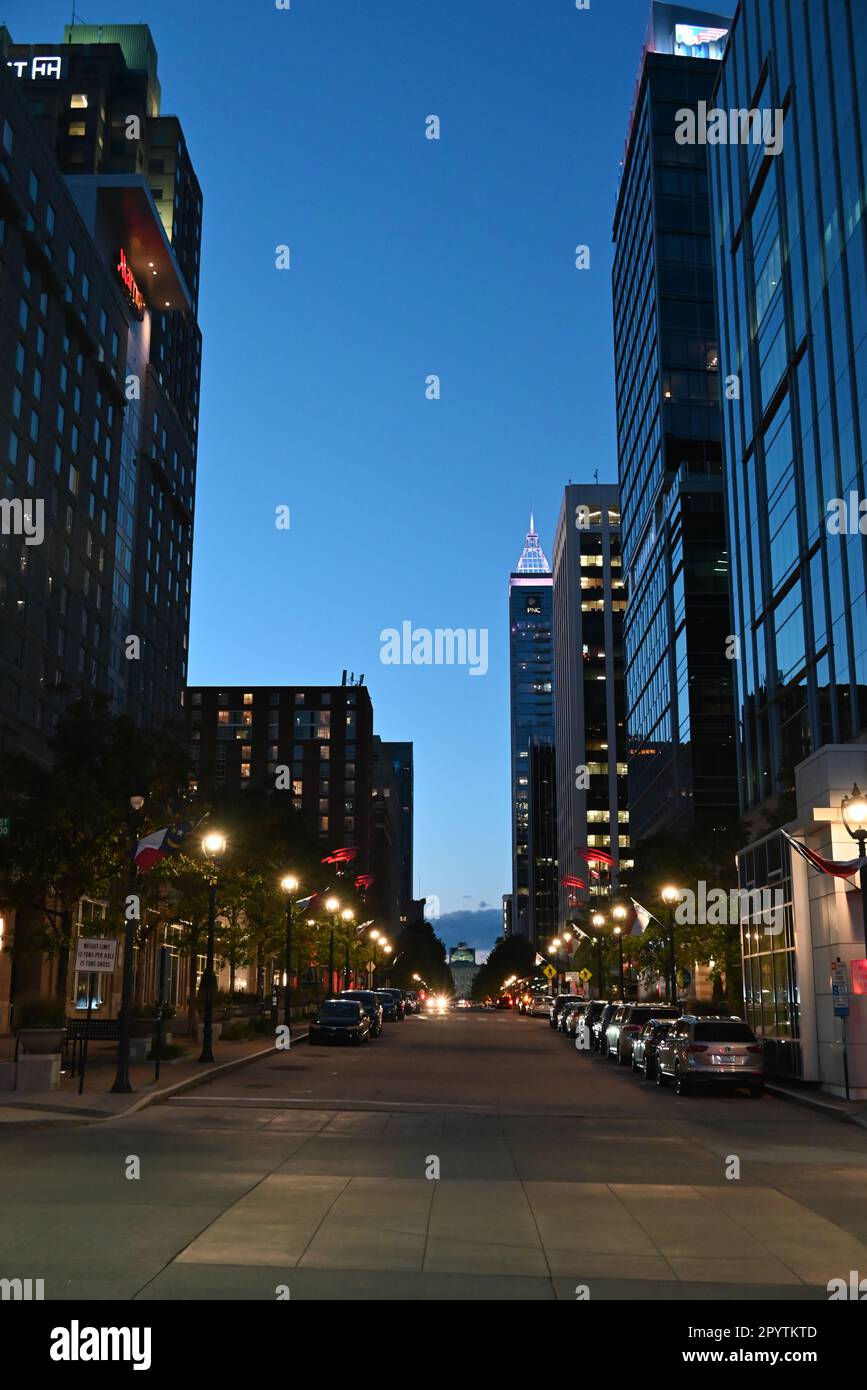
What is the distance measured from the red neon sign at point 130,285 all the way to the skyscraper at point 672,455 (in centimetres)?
3693

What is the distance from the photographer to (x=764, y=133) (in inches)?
2019

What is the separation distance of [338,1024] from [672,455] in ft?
189

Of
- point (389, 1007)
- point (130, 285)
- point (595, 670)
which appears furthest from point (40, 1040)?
point (595, 670)

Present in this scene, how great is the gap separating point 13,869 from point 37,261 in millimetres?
40077

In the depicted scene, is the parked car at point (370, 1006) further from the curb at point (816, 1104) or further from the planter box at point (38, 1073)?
the planter box at point (38, 1073)

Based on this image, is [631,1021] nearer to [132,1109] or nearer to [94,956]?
[94,956]

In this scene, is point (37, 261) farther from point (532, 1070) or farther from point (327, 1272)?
point (327, 1272)

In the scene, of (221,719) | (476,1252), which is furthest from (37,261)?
(221,719)

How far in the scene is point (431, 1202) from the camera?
1345 centimetres

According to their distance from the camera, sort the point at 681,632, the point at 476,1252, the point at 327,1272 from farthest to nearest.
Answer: the point at 681,632 < the point at 476,1252 < the point at 327,1272

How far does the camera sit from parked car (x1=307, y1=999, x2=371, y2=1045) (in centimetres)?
4491

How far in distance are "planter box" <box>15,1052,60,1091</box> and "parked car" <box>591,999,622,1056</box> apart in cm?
2224

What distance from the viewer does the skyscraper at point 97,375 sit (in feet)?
209

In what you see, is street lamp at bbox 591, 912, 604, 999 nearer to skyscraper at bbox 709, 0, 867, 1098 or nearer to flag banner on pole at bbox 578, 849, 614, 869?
flag banner on pole at bbox 578, 849, 614, 869
